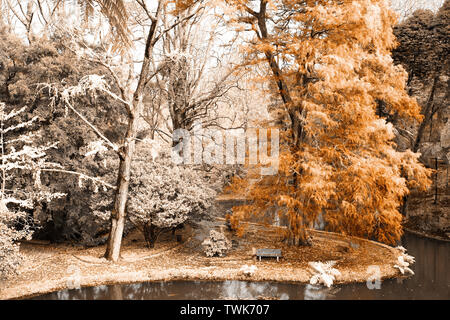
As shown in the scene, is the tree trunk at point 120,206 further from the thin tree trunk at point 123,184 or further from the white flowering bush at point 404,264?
the white flowering bush at point 404,264

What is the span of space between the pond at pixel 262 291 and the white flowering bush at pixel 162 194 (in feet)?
7.74

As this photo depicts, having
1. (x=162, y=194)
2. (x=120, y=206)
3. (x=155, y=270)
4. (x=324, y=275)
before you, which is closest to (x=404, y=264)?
(x=324, y=275)

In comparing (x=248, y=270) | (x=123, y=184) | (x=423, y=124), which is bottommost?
(x=248, y=270)

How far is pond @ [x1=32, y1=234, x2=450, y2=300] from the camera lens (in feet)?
23.2

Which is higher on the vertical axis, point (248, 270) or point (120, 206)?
point (120, 206)

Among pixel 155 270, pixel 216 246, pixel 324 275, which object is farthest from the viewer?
pixel 216 246

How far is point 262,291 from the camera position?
7.36 metres

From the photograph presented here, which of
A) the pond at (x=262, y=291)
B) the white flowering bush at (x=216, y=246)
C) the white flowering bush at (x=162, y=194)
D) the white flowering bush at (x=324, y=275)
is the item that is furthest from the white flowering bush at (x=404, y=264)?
the white flowering bush at (x=162, y=194)

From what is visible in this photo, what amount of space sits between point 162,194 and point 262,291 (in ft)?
14.1

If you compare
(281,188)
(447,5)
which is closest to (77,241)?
(281,188)

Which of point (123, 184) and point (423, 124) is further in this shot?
point (423, 124)

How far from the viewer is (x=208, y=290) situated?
24.6 feet

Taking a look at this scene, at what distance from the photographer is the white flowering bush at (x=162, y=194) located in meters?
9.93

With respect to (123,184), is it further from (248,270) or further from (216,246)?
(248,270)
